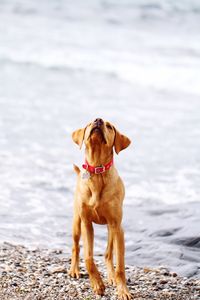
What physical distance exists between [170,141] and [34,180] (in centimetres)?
416

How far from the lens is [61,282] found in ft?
19.1

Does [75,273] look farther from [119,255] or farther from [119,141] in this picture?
[119,141]

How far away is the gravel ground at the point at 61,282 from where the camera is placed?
553 cm

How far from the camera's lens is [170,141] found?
1381cm

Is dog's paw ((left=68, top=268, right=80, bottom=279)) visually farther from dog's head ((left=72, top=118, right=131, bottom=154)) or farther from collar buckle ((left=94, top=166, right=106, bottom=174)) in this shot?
dog's head ((left=72, top=118, right=131, bottom=154))

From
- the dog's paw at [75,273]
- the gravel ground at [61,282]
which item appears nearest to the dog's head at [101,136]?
the gravel ground at [61,282]

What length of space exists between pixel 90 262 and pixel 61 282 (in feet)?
1.93

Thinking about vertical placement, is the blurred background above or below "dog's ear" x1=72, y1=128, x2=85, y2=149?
above

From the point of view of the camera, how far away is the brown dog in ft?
16.6

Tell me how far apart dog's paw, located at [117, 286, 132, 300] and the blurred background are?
1.48 meters

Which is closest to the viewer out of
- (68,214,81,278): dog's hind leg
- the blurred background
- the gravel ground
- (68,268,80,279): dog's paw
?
the gravel ground

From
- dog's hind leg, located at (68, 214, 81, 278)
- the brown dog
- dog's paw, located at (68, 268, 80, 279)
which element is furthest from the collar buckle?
dog's paw, located at (68, 268, 80, 279)

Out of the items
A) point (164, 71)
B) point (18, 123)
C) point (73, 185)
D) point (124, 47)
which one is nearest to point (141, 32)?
point (124, 47)

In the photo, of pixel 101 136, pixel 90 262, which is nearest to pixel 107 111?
pixel 90 262
